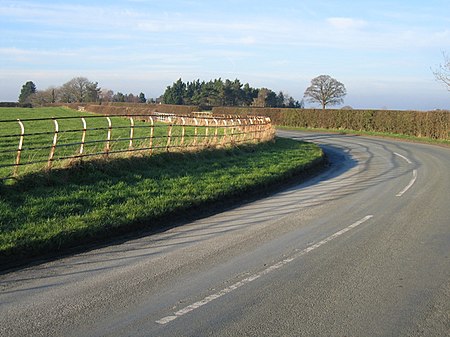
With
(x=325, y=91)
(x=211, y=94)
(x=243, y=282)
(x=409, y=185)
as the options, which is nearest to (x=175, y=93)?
(x=211, y=94)

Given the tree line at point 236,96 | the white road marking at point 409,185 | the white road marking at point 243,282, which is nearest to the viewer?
the white road marking at point 243,282

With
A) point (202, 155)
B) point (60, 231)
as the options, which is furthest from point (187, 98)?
point (60, 231)

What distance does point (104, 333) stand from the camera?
15.4 ft

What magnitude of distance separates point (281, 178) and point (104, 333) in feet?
38.1

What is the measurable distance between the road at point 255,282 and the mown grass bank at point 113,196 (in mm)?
641

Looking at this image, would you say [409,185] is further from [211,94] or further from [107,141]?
[211,94]

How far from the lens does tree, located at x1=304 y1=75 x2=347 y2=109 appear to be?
81.5 metres

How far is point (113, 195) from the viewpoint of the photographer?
35.6 feet

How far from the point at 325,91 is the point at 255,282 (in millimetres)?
78352

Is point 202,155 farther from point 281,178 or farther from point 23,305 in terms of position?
point 23,305

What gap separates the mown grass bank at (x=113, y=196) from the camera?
8.04 m

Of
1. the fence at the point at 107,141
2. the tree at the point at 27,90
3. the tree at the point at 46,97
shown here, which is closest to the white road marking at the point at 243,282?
the fence at the point at 107,141

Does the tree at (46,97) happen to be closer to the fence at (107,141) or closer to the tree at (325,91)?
the tree at (325,91)

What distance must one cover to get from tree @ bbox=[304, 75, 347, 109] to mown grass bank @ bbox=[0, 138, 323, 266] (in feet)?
218
